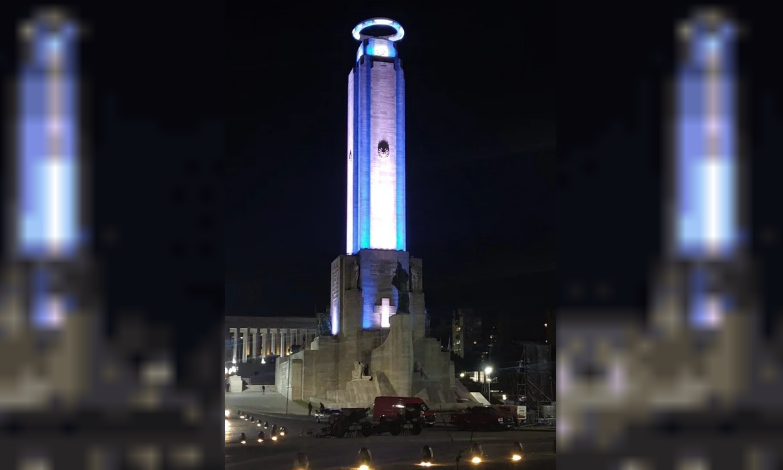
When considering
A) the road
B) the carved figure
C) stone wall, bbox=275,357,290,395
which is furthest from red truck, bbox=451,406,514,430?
stone wall, bbox=275,357,290,395

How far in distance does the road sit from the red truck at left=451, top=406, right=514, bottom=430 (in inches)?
29.5

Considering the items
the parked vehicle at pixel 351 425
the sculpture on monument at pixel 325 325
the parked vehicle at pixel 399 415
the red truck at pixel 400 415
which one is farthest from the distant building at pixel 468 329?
the parked vehicle at pixel 351 425

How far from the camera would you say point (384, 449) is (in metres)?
20.2

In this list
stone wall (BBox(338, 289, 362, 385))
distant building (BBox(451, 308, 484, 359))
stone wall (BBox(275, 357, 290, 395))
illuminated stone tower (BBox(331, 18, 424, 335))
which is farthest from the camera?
distant building (BBox(451, 308, 484, 359))

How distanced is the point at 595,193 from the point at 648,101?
787 millimetres

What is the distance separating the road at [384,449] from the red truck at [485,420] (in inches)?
29.5

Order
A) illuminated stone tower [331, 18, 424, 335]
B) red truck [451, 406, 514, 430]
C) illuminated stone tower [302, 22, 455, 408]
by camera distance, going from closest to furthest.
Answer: red truck [451, 406, 514, 430] → illuminated stone tower [302, 22, 455, 408] → illuminated stone tower [331, 18, 424, 335]

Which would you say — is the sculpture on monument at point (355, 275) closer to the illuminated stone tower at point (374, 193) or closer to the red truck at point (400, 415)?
the illuminated stone tower at point (374, 193)

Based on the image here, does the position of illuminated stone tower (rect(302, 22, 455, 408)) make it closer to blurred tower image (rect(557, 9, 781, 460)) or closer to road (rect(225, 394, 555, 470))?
road (rect(225, 394, 555, 470))

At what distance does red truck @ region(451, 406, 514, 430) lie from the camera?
2822 cm

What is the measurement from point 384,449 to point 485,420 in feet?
29.0

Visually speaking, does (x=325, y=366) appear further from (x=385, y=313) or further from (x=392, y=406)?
(x=392, y=406)

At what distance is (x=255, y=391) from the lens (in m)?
55.3

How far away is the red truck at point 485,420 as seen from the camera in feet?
92.6
